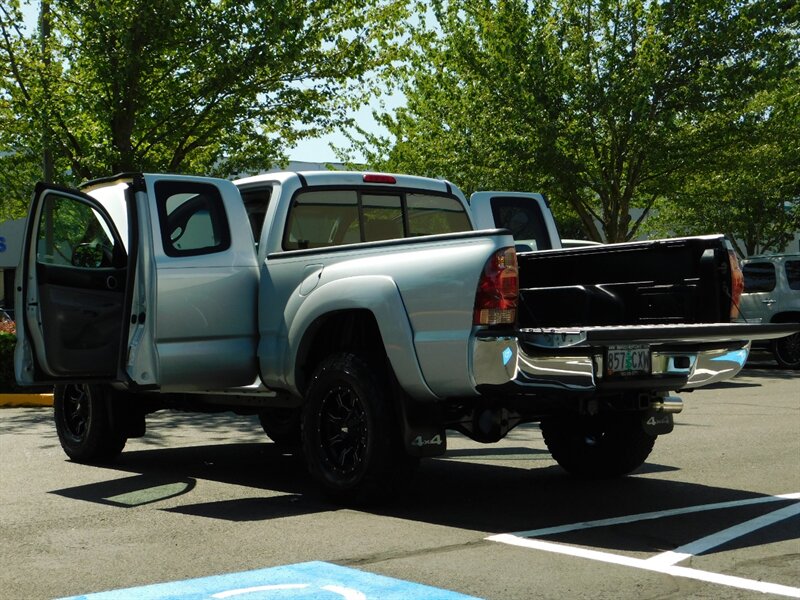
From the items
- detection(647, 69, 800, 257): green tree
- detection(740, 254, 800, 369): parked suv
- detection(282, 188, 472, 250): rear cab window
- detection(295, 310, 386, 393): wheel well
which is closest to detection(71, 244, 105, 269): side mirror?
detection(282, 188, 472, 250): rear cab window

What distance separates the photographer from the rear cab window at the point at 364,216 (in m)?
8.24

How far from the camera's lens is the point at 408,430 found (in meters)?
6.74

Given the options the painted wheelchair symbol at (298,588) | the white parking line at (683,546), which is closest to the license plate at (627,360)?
the white parking line at (683,546)

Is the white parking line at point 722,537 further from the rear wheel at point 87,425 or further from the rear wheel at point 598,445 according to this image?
the rear wheel at point 87,425

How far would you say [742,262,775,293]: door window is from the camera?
66.5 feet

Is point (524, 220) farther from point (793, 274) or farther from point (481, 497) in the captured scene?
point (793, 274)

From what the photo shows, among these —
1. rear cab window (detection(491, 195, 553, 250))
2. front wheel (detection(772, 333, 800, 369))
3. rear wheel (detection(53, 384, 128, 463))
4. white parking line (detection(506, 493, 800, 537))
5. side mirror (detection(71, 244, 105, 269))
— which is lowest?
front wheel (detection(772, 333, 800, 369))

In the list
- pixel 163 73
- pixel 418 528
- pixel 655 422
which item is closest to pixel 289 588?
pixel 418 528

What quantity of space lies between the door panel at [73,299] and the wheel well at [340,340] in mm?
1490

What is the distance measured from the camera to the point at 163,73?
18.6 metres

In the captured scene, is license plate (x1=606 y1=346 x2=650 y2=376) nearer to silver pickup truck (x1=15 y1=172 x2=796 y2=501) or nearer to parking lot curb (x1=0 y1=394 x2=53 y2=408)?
silver pickup truck (x1=15 y1=172 x2=796 y2=501)

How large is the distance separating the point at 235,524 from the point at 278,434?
3500mm

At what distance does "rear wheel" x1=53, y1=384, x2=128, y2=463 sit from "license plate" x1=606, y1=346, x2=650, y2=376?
13.9 ft

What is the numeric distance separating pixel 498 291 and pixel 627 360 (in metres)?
0.91
